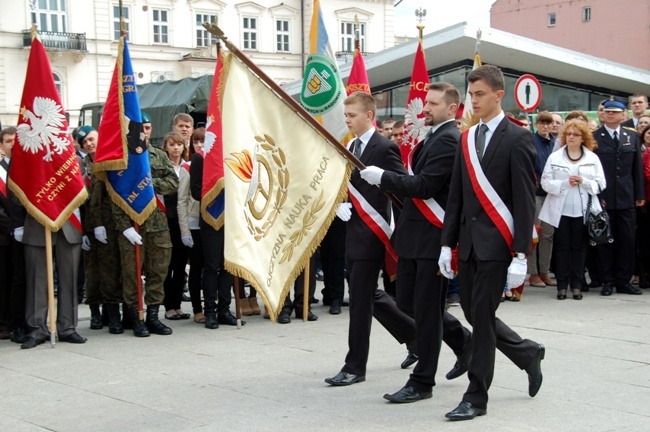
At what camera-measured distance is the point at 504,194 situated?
18.4ft

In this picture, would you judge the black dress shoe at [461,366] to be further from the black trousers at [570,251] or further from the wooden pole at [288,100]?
the black trousers at [570,251]

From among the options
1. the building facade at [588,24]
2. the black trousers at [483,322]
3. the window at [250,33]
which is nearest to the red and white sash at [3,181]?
the black trousers at [483,322]

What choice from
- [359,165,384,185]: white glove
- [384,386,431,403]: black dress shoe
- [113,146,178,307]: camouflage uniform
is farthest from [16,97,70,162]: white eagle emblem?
[384,386,431,403]: black dress shoe

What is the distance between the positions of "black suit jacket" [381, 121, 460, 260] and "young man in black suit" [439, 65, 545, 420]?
1.01 ft

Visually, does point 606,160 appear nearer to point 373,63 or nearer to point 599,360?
point 599,360

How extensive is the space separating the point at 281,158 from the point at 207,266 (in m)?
3.37

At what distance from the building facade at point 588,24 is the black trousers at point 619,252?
39057 millimetres

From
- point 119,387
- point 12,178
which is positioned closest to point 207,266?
point 12,178

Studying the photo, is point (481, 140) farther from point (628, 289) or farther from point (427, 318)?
point (628, 289)

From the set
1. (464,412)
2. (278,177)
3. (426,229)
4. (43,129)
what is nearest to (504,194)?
(426,229)

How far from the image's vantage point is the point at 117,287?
9.03m

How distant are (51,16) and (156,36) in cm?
588

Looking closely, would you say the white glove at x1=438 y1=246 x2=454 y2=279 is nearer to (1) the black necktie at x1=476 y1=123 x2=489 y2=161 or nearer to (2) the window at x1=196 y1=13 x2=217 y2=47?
(1) the black necktie at x1=476 y1=123 x2=489 y2=161

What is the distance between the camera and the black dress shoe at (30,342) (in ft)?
27.0
